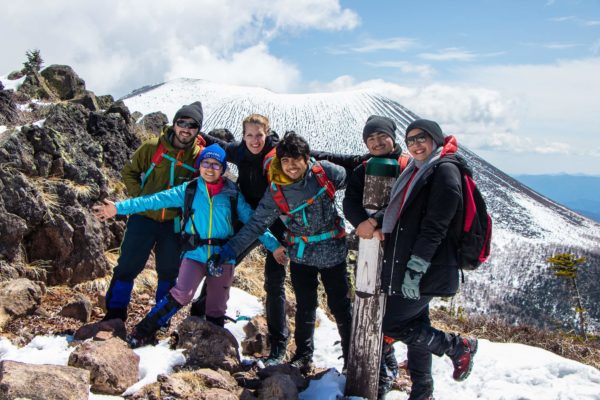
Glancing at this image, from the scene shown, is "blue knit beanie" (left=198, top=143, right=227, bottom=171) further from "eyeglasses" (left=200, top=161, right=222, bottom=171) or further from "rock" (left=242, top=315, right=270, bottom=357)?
"rock" (left=242, top=315, right=270, bottom=357)

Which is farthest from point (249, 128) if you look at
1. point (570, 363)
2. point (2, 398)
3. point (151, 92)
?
point (151, 92)

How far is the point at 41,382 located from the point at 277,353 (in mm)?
2568

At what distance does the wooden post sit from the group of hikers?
0.34 ft

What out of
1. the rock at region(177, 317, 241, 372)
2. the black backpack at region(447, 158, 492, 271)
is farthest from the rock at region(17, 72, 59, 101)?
the black backpack at region(447, 158, 492, 271)

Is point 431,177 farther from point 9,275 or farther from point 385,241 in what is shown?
point 9,275

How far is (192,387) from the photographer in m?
3.93

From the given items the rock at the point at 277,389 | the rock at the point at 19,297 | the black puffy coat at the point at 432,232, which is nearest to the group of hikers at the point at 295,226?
the black puffy coat at the point at 432,232

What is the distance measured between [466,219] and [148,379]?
309cm

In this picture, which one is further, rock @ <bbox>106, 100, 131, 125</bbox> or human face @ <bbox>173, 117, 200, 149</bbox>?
rock @ <bbox>106, 100, 131, 125</bbox>

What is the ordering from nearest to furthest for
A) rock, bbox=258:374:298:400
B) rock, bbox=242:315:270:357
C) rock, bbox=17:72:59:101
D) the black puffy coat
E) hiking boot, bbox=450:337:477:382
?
the black puffy coat, rock, bbox=258:374:298:400, hiking boot, bbox=450:337:477:382, rock, bbox=242:315:270:357, rock, bbox=17:72:59:101

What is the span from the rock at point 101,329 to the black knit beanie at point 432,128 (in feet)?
11.5

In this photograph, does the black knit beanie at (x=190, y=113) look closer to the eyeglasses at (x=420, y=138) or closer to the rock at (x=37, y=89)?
the eyeglasses at (x=420, y=138)

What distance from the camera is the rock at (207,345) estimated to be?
178 inches

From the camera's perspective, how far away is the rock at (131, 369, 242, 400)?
3773mm
